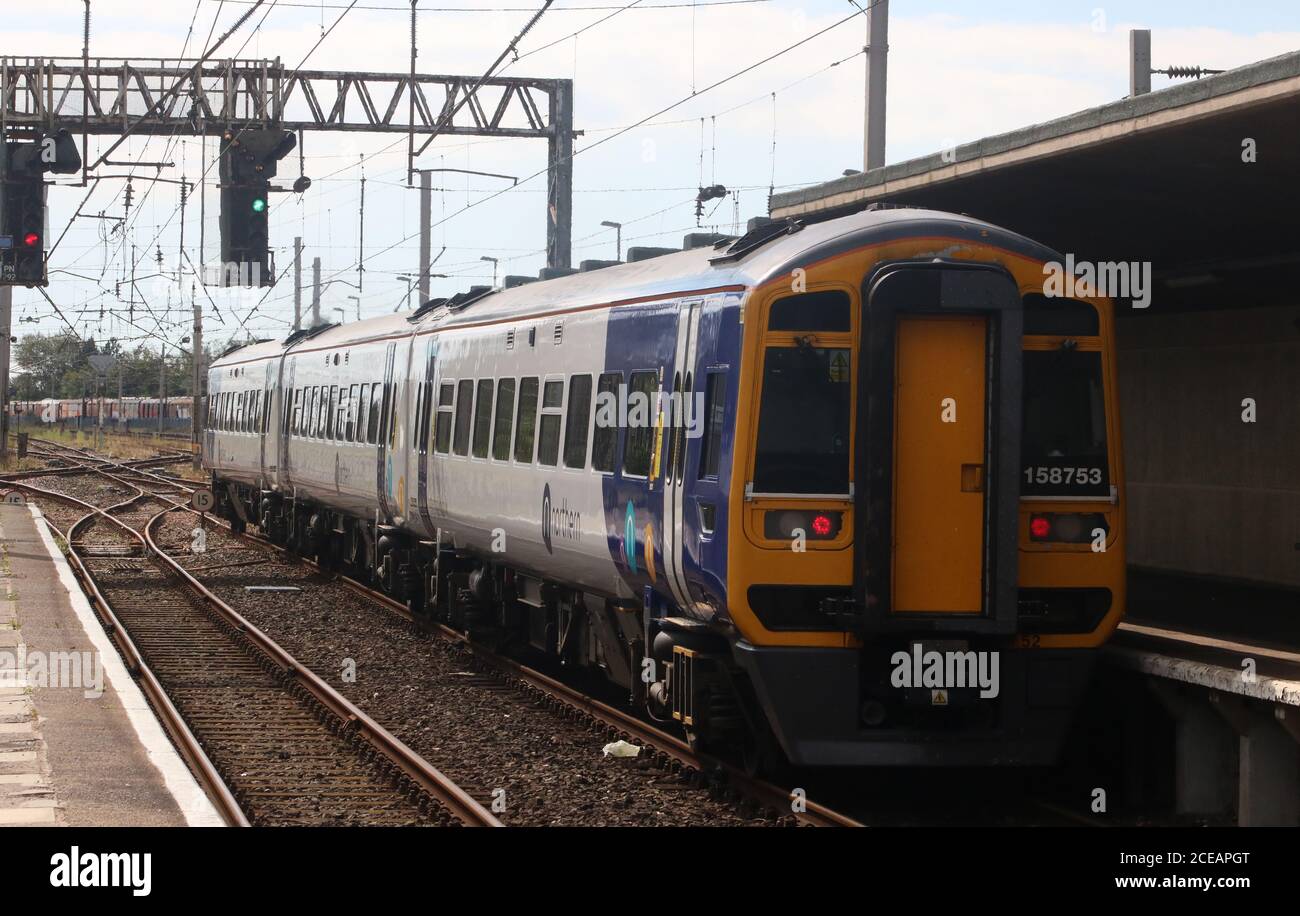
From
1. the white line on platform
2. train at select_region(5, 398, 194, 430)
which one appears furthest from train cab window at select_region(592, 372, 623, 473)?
train at select_region(5, 398, 194, 430)

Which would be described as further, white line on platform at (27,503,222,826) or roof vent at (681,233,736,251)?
roof vent at (681,233,736,251)

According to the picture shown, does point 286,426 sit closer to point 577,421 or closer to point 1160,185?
point 577,421

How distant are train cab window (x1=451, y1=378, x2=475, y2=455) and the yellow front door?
6394mm

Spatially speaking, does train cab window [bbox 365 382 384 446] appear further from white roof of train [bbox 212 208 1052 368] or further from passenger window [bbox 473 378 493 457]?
passenger window [bbox 473 378 493 457]

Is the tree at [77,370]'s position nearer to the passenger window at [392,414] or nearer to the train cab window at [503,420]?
the passenger window at [392,414]

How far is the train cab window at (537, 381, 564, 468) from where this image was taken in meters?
12.4

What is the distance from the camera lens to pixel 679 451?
9828 millimetres

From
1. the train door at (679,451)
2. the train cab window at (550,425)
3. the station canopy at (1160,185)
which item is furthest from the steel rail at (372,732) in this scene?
the station canopy at (1160,185)

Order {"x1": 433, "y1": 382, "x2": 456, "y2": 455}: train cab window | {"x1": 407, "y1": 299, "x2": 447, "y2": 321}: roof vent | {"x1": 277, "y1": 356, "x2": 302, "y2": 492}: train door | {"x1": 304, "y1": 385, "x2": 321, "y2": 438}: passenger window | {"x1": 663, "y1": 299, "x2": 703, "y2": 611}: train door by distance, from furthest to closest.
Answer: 1. {"x1": 277, "y1": 356, "x2": 302, "y2": 492}: train door
2. {"x1": 304, "y1": 385, "x2": 321, "y2": 438}: passenger window
3. {"x1": 407, "y1": 299, "x2": 447, "y2": 321}: roof vent
4. {"x1": 433, "y1": 382, "x2": 456, "y2": 455}: train cab window
5. {"x1": 663, "y1": 299, "x2": 703, "y2": 611}: train door

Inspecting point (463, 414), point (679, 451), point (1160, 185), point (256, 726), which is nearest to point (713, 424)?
point (679, 451)

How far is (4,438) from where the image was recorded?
47531mm

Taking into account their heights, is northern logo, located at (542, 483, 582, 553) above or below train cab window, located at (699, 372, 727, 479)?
below
